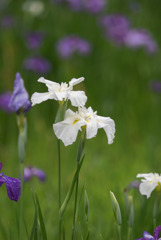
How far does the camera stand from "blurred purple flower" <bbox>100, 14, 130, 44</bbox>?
3611mm

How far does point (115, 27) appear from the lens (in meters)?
3.74

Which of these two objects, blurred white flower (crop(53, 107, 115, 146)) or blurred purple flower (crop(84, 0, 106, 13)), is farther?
blurred purple flower (crop(84, 0, 106, 13))

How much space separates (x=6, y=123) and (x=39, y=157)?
566mm

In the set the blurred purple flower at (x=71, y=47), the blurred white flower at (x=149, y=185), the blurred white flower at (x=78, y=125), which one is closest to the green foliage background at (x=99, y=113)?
the blurred purple flower at (x=71, y=47)

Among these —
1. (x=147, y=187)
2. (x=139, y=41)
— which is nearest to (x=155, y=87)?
(x=139, y=41)

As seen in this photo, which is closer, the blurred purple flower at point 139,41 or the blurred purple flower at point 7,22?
the blurred purple flower at point 139,41

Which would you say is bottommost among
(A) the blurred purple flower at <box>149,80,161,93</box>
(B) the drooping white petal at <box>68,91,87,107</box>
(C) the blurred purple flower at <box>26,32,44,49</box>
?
(B) the drooping white petal at <box>68,91,87,107</box>

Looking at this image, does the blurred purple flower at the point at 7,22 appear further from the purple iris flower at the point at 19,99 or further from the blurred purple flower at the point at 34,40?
the purple iris flower at the point at 19,99

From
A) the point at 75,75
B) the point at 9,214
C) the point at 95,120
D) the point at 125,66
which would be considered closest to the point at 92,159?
the point at 9,214

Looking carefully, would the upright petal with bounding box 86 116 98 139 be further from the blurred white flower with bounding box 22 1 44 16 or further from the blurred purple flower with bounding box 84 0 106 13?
the blurred purple flower with bounding box 84 0 106 13

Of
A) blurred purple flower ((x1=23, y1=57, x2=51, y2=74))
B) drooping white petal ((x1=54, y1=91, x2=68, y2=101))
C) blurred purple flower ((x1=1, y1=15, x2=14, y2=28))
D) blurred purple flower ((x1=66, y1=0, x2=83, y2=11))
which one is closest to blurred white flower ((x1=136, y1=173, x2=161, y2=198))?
drooping white petal ((x1=54, y1=91, x2=68, y2=101))

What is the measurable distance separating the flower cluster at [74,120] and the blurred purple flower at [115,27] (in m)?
2.63

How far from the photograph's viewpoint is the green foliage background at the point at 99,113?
203 centimetres

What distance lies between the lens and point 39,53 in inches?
145
